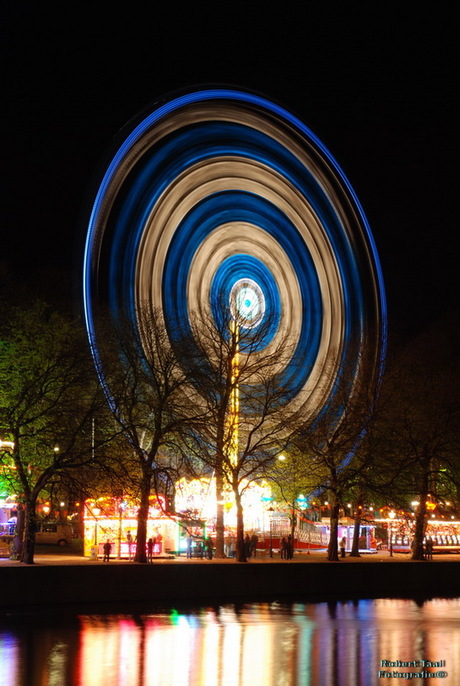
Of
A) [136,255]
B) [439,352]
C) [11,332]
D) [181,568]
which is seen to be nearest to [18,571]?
[181,568]

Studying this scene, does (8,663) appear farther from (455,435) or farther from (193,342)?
(455,435)

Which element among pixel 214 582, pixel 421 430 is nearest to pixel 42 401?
pixel 214 582

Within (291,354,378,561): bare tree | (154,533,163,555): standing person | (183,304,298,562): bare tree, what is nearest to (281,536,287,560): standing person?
(291,354,378,561): bare tree

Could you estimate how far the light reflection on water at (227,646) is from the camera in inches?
520

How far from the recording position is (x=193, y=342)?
125 ft

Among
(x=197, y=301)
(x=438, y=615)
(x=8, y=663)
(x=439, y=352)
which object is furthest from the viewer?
(x=439, y=352)

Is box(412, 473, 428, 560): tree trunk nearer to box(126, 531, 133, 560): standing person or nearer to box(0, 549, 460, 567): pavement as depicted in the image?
box(0, 549, 460, 567): pavement

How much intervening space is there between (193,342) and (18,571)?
16.3 meters

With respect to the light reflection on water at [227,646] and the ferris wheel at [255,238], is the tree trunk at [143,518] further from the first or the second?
the light reflection on water at [227,646]

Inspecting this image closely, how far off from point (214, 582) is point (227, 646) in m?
11.0

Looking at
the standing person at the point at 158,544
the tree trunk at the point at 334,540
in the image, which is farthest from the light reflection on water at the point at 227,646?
the standing person at the point at 158,544

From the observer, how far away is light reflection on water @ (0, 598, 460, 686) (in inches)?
520

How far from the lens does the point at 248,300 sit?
4278 centimetres

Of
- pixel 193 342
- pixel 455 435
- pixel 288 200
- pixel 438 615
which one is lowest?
pixel 438 615
